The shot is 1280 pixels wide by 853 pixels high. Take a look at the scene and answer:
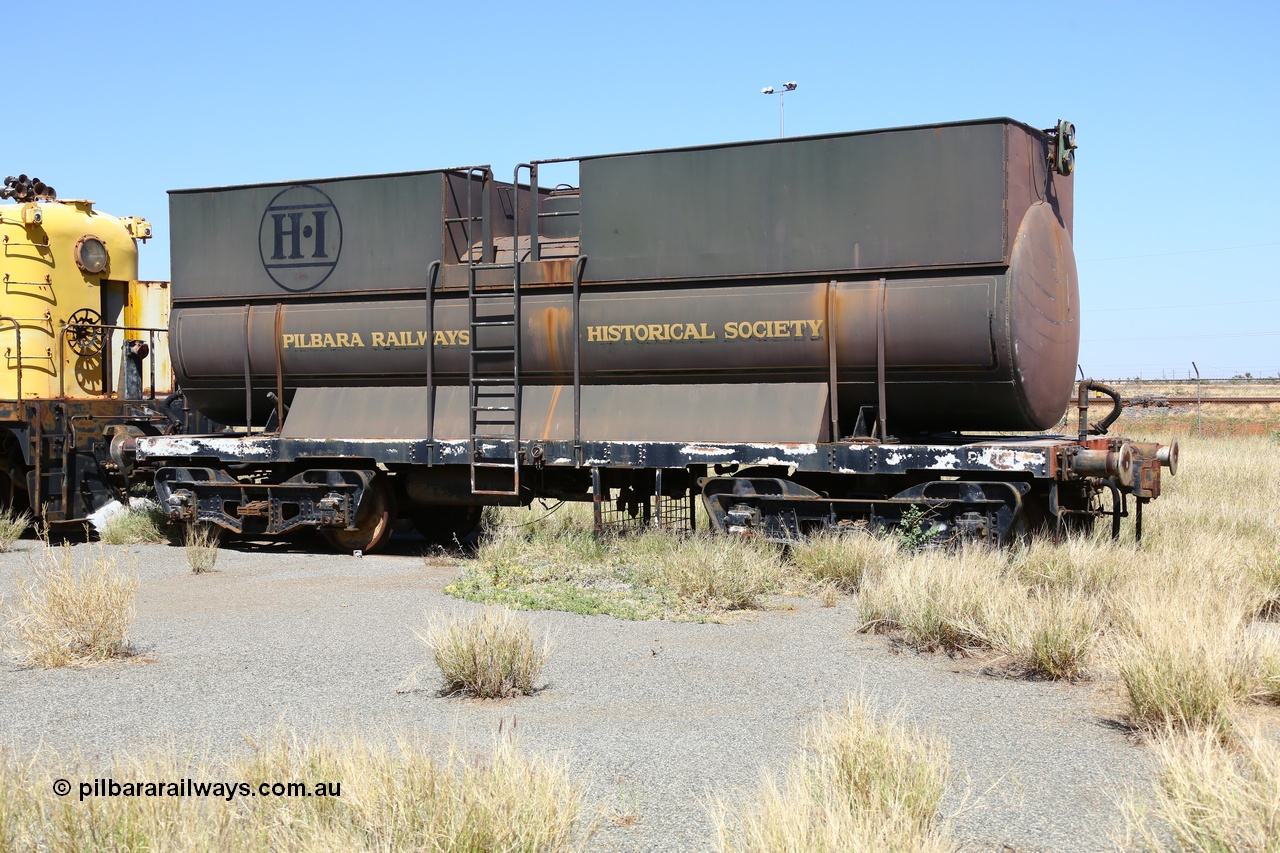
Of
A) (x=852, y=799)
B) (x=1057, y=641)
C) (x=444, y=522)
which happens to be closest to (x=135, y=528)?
(x=444, y=522)

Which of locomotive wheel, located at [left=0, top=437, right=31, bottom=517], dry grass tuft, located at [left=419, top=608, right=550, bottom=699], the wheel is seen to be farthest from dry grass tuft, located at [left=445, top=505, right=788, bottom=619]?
locomotive wheel, located at [left=0, top=437, right=31, bottom=517]

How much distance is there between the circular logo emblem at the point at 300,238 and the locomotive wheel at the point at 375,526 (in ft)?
7.60

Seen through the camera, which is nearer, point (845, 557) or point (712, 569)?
point (712, 569)

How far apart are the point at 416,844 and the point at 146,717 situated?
2757 millimetres

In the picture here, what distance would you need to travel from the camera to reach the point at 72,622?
785 cm

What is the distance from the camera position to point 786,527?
11.1 metres

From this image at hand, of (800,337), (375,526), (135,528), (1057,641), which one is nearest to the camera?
(1057,641)

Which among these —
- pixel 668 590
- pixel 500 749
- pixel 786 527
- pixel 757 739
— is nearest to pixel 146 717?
pixel 500 749

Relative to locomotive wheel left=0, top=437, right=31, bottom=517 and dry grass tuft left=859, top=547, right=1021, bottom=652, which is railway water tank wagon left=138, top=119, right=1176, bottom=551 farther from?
locomotive wheel left=0, top=437, right=31, bottom=517

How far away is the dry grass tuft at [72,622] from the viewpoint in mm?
7680

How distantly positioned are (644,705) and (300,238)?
855 cm

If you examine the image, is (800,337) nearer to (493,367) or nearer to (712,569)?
(712,569)

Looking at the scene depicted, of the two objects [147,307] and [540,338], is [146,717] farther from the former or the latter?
[147,307]

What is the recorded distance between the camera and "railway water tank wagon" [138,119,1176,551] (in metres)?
10.7
